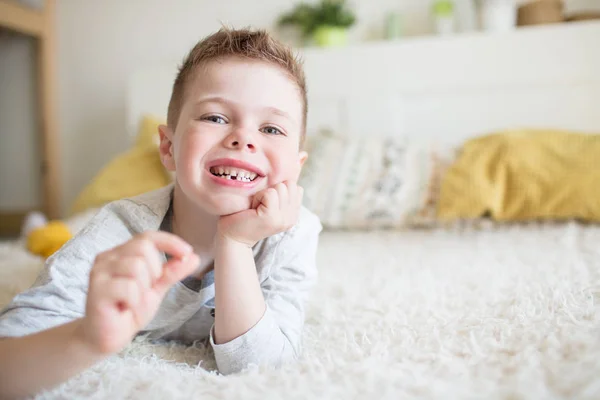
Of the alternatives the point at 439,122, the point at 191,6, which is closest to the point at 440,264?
the point at 439,122

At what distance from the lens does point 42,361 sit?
55 cm

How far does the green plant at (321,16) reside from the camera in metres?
2.29

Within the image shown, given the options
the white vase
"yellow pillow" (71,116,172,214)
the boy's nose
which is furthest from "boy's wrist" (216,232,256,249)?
the white vase

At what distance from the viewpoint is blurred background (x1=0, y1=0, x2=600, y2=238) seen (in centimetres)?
245

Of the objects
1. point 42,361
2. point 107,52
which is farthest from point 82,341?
point 107,52

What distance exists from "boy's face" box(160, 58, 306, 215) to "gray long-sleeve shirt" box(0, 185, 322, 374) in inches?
4.1

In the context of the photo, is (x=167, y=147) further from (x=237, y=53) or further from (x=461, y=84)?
(x=461, y=84)

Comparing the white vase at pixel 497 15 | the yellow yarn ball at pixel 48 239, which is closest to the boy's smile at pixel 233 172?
the yellow yarn ball at pixel 48 239

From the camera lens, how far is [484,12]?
83.3 inches

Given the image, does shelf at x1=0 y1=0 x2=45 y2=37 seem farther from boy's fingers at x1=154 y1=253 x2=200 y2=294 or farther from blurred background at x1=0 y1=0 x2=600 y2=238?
boy's fingers at x1=154 y1=253 x2=200 y2=294

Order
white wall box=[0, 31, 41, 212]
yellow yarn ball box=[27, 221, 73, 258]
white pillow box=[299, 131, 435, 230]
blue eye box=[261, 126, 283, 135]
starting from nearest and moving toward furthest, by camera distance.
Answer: blue eye box=[261, 126, 283, 135] < yellow yarn ball box=[27, 221, 73, 258] < white pillow box=[299, 131, 435, 230] < white wall box=[0, 31, 41, 212]

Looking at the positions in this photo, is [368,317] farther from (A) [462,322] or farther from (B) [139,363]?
(B) [139,363]

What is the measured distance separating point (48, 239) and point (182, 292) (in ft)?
2.76

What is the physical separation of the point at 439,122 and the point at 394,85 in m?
0.23
